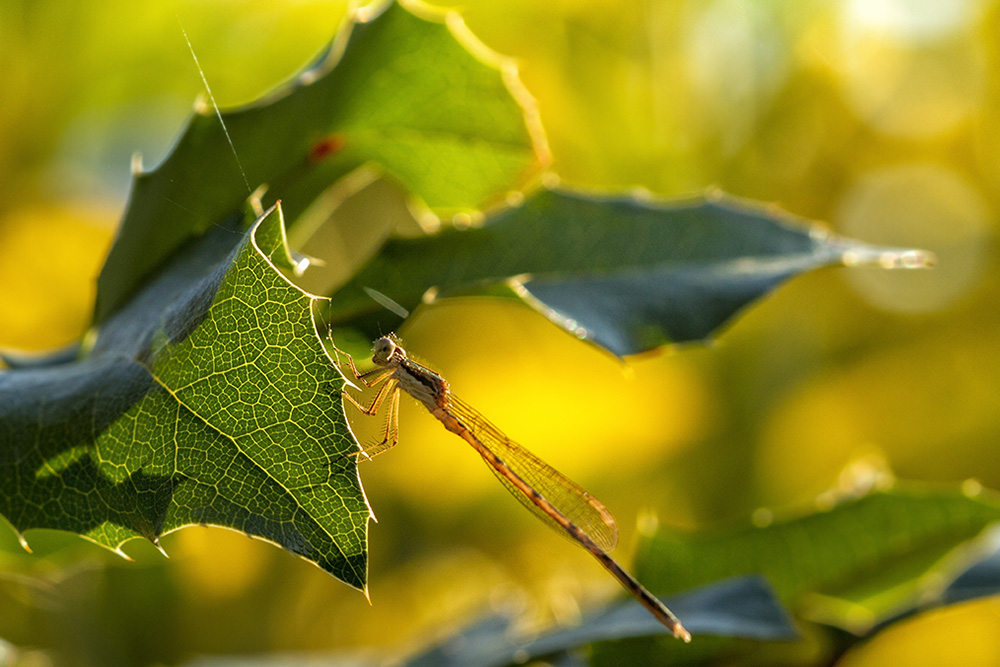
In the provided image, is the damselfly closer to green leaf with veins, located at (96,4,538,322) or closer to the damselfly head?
the damselfly head

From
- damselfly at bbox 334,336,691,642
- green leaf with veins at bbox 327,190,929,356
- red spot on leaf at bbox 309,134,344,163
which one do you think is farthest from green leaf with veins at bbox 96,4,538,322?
damselfly at bbox 334,336,691,642

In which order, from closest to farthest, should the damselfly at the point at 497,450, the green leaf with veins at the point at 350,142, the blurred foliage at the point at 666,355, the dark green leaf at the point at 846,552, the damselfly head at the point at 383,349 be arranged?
the green leaf with veins at the point at 350,142 < the damselfly head at the point at 383,349 < the dark green leaf at the point at 846,552 < the damselfly at the point at 497,450 < the blurred foliage at the point at 666,355

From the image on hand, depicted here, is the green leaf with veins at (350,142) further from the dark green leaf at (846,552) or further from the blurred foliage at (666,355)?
the blurred foliage at (666,355)

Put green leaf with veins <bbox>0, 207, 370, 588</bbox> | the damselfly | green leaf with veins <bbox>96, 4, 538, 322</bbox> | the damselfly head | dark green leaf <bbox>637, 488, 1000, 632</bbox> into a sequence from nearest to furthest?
1. green leaf with veins <bbox>0, 207, 370, 588</bbox>
2. green leaf with veins <bbox>96, 4, 538, 322</bbox>
3. the damselfly head
4. dark green leaf <bbox>637, 488, 1000, 632</bbox>
5. the damselfly

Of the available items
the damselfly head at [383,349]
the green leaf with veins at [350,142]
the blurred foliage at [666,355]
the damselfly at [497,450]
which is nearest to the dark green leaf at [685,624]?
the damselfly at [497,450]

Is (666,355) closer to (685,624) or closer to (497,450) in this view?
(497,450)
